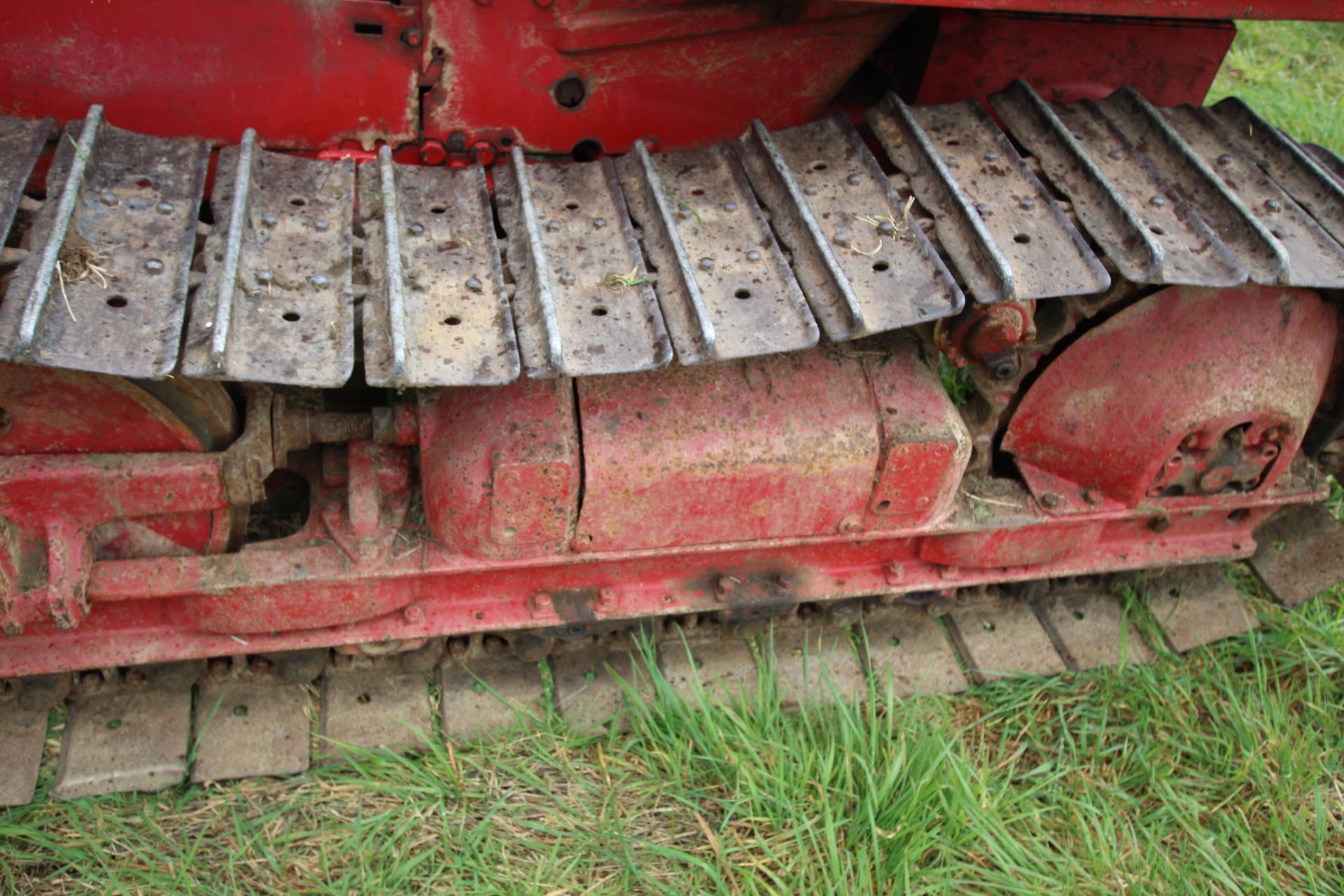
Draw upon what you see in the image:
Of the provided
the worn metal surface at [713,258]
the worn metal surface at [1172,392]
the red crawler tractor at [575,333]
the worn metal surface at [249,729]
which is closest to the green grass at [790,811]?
the worn metal surface at [249,729]

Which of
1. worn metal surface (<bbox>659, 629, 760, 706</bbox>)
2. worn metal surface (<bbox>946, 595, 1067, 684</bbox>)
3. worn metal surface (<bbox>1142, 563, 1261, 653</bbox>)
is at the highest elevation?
worn metal surface (<bbox>1142, 563, 1261, 653</bbox>)

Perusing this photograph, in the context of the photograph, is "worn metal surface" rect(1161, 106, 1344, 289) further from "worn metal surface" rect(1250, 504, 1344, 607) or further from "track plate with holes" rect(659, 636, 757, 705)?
"track plate with holes" rect(659, 636, 757, 705)

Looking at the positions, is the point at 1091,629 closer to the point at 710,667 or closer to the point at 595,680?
the point at 710,667

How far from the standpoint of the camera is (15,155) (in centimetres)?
227

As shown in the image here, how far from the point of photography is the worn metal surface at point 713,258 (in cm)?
229

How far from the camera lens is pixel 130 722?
2.82 m

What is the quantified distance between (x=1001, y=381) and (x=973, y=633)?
88cm

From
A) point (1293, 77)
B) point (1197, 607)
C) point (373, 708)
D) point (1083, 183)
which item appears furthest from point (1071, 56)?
point (1293, 77)

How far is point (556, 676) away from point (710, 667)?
417mm

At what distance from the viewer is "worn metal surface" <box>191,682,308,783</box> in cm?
279

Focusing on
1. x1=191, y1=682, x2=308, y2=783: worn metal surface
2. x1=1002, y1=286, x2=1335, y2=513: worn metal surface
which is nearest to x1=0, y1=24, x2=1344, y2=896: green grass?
x1=191, y1=682, x2=308, y2=783: worn metal surface

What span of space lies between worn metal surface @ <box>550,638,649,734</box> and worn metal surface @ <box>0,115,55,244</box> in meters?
1.65

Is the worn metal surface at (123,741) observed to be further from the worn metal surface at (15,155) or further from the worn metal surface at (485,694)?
the worn metal surface at (15,155)

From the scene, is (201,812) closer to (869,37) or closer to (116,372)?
(116,372)
